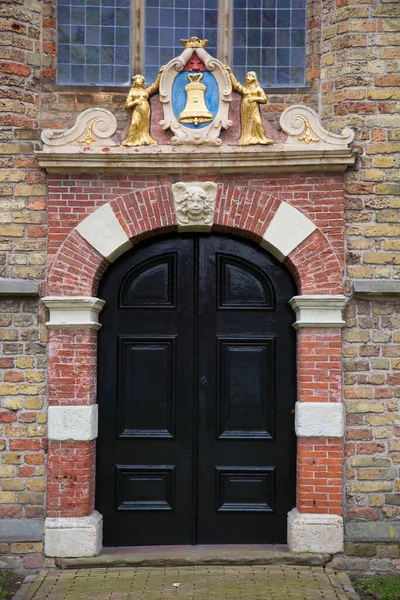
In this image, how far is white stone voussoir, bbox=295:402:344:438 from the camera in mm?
6719

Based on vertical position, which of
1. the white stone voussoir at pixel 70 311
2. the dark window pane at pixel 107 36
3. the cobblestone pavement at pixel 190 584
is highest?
the dark window pane at pixel 107 36

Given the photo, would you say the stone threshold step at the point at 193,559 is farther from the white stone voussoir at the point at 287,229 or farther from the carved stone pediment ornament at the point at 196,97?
the carved stone pediment ornament at the point at 196,97

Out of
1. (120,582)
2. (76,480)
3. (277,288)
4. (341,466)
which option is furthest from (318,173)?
(120,582)

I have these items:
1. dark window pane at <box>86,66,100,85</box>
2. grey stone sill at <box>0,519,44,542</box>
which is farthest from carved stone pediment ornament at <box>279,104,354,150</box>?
grey stone sill at <box>0,519,44,542</box>

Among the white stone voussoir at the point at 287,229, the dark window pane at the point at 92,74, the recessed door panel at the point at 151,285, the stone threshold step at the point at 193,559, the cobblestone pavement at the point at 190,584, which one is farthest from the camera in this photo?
the dark window pane at the point at 92,74

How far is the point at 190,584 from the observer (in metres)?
6.20

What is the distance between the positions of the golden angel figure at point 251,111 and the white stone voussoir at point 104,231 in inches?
56.0

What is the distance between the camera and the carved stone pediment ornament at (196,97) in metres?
6.86

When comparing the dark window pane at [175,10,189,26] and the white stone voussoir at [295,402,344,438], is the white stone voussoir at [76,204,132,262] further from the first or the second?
the white stone voussoir at [295,402,344,438]

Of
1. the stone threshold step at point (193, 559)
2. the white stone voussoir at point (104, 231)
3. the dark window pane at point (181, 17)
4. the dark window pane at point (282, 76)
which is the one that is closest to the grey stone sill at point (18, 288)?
the white stone voussoir at point (104, 231)

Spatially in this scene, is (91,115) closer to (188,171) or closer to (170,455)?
(188,171)

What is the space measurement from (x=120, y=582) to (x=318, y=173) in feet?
13.7

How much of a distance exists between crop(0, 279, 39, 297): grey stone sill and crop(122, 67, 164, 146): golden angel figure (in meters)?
1.62

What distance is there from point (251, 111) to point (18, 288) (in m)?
2.79
